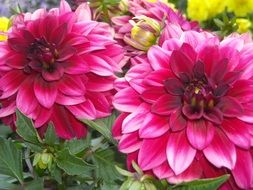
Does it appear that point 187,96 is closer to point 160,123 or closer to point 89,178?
point 160,123

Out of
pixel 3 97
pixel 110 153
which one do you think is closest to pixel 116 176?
pixel 110 153

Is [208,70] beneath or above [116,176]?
above

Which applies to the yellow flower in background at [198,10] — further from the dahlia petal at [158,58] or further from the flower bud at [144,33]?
the dahlia petal at [158,58]

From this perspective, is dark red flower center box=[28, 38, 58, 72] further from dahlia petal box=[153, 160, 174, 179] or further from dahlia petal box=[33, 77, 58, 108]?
dahlia petal box=[153, 160, 174, 179]

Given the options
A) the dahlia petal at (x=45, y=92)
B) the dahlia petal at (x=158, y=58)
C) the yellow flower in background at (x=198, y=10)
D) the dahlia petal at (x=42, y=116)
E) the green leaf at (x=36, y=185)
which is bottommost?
the yellow flower in background at (x=198, y=10)

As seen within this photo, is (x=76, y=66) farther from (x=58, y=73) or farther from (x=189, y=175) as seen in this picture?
(x=189, y=175)

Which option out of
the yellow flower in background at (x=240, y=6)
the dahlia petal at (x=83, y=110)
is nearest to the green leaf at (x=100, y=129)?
the dahlia petal at (x=83, y=110)
